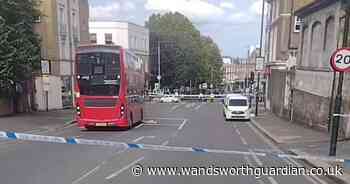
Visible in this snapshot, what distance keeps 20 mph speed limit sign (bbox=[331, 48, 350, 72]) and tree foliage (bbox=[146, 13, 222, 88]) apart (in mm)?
54682

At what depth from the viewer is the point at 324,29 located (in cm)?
1803

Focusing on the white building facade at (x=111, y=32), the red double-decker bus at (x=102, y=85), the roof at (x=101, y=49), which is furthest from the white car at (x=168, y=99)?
the roof at (x=101, y=49)

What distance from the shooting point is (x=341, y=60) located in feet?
31.0

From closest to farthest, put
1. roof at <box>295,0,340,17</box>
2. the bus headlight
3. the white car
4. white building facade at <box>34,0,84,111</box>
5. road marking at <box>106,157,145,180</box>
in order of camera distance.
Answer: road marking at <box>106,157,145,180</box> → the bus headlight → roof at <box>295,0,340,17</box> → white building facade at <box>34,0,84,111</box> → the white car

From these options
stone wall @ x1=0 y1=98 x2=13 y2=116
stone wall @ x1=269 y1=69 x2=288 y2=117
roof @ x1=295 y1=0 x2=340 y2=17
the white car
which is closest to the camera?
roof @ x1=295 y1=0 x2=340 y2=17

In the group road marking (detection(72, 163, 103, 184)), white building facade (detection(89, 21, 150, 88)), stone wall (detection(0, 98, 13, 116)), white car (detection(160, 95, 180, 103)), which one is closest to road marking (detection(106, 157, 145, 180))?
road marking (detection(72, 163, 103, 184))

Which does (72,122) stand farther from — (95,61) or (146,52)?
(146,52)

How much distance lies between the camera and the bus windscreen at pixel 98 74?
16.7 metres

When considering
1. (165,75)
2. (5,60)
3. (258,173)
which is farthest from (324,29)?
(165,75)

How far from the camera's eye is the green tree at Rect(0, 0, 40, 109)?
1973 centimetres

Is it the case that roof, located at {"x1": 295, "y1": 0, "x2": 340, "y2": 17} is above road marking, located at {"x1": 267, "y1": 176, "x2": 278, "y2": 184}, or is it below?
above

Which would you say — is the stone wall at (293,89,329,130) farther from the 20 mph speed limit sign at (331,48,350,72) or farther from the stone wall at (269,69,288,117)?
the 20 mph speed limit sign at (331,48,350,72)

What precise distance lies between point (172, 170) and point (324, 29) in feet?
44.0

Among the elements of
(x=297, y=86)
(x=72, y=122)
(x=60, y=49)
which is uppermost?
(x=60, y=49)
